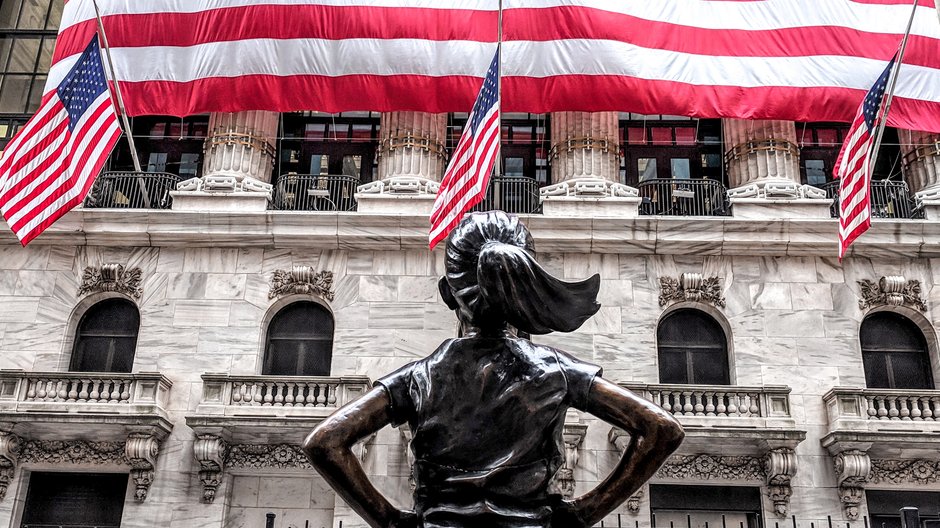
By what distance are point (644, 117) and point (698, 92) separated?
15.9ft

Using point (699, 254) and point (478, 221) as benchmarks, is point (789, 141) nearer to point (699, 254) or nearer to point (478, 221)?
point (699, 254)

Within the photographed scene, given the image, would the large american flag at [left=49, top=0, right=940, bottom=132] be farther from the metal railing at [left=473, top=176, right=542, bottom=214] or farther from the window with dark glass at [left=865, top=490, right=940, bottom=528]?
the window with dark glass at [left=865, top=490, right=940, bottom=528]

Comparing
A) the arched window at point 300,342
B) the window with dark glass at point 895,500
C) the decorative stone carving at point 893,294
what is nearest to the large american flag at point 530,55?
the decorative stone carving at point 893,294

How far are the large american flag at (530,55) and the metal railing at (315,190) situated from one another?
3.23 meters

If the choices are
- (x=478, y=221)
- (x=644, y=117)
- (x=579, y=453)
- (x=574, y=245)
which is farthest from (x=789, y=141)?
(x=478, y=221)

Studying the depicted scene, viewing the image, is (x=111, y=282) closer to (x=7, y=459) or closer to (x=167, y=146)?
(x=7, y=459)

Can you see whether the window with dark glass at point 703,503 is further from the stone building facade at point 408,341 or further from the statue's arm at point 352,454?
the statue's arm at point 352,454

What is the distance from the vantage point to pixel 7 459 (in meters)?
17.4

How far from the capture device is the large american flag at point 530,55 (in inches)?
672

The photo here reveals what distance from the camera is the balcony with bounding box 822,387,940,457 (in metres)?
16.5

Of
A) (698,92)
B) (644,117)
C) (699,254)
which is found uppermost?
(644,117)

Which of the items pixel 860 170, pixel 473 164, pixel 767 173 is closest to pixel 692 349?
pixel 767 173

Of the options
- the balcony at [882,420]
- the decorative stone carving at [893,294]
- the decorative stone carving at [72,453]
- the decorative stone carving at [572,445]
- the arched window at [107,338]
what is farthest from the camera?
the arched window at [107,338]

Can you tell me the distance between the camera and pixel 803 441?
56.6 feet
